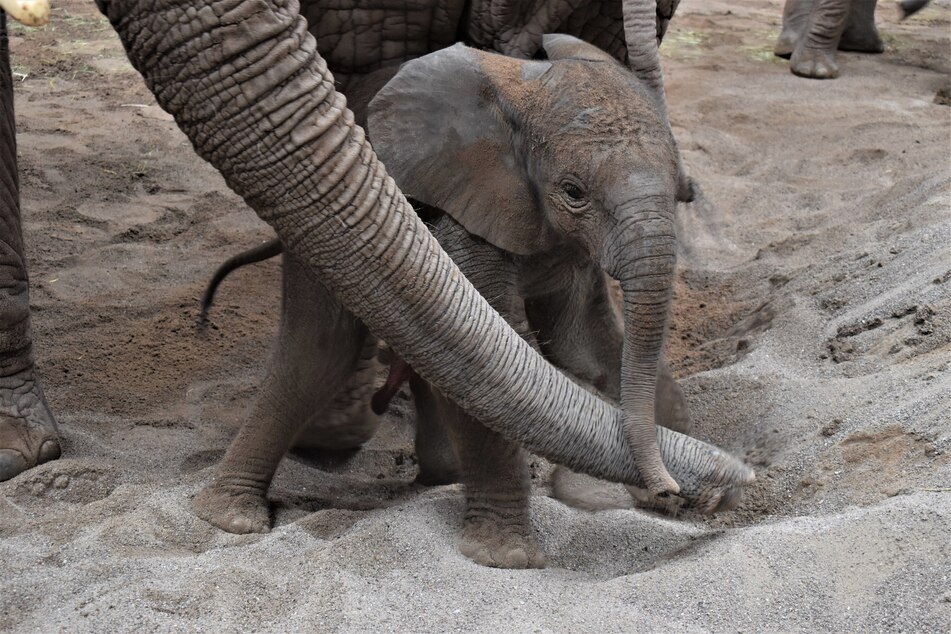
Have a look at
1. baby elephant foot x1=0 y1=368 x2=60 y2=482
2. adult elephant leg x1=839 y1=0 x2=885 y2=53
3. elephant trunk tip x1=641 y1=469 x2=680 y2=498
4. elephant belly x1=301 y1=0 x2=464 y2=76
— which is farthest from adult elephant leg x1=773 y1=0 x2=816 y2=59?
elephant trunk tip x1=641 y1=469 x2=680 y2=498

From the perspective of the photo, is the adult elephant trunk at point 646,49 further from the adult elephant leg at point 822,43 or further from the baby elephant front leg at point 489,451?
the adult elephant leg at point 822,43

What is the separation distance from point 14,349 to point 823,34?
261 inches

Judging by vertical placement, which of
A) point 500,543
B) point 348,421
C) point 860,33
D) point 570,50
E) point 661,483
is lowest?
point 860,33

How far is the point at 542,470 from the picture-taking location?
4.27 meters

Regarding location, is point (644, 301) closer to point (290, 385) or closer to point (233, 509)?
point (290, 385)

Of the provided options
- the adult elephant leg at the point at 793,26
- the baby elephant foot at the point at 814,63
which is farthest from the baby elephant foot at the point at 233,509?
the adult elephant leg at the point at 793,26

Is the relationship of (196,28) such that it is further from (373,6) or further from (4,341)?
(4,341)

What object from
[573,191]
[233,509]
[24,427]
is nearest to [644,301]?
[573,191]

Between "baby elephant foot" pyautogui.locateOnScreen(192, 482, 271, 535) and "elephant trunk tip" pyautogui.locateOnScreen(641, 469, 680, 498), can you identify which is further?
"baby elephant foot" pyautogui.locateOnScreen(192, 482, 271, 535)

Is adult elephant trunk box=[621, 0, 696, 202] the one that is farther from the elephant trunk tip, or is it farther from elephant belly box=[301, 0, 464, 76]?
the elephant trunk tip

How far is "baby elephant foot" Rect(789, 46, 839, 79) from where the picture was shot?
8883 mm

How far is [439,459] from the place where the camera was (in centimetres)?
425

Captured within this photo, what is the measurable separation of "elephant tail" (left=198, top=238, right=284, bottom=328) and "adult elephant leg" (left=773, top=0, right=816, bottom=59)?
19.1 ft

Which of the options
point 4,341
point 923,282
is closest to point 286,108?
point 4,341
